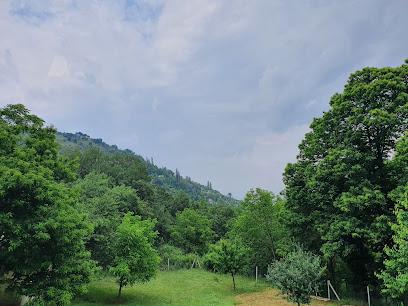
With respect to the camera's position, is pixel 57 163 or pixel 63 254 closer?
pixel 63 254

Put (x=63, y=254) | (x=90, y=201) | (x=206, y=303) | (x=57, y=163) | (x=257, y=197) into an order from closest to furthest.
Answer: (x=63, y=254)
(x=57, y=163)
(x=206, y=303)
(x=90, y=201)
(x=257, y=197)

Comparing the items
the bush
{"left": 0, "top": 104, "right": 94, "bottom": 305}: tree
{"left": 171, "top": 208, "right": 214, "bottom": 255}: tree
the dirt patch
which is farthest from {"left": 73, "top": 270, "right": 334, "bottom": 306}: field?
{"left": 171, "top": 208, "right": 214, "bottom": 255}: tree

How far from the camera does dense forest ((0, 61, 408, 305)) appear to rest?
16.0m

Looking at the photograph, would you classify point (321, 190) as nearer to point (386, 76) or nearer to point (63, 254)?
point (386, 76)

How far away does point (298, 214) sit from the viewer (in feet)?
96.3

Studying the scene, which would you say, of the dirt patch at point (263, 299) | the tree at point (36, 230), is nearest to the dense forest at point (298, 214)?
the tree at point (36, 230)

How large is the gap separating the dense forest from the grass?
5.60ft

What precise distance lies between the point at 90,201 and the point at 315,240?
18747 mm

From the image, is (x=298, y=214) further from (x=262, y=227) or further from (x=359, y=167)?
(x=262, y=227)

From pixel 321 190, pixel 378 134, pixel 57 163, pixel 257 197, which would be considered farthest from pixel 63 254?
pixel 257 197

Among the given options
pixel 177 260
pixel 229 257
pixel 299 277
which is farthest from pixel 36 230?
pixel 177 260

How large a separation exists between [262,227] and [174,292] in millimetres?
12368

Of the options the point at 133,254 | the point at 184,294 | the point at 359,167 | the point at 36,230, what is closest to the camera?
the point at 36,230

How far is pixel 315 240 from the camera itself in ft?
100
